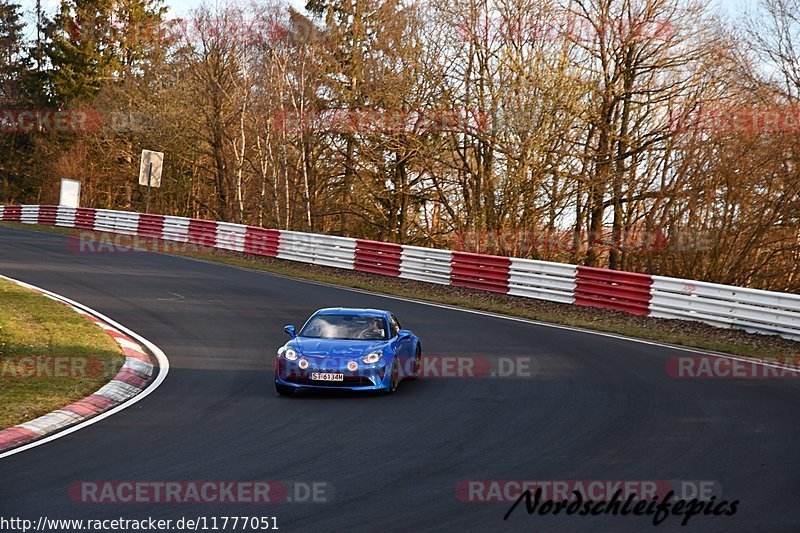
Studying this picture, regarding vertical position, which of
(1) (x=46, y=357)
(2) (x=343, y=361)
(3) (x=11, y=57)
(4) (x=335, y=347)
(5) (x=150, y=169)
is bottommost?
(1) (x=46, y=357)

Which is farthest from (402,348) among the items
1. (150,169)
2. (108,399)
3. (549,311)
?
(150,169)

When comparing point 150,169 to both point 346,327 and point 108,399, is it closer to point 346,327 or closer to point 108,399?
point 346,327

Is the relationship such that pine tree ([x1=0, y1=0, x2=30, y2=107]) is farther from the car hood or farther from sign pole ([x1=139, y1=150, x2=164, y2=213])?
the car hood

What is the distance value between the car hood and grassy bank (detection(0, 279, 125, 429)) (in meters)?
2.75

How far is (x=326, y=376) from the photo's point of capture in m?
11.9

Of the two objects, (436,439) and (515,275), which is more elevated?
(515,275)

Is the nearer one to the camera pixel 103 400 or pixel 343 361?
pixel 103 400

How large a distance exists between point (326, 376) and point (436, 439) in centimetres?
273

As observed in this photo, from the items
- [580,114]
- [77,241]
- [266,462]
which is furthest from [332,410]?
[77,241]

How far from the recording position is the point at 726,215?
77.9ft

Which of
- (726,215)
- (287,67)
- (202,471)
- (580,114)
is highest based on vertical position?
(287,67)

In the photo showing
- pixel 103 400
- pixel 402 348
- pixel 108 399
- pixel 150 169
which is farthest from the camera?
pixel 150 169

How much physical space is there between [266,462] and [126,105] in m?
47.0

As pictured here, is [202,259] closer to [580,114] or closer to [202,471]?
[580,114]
